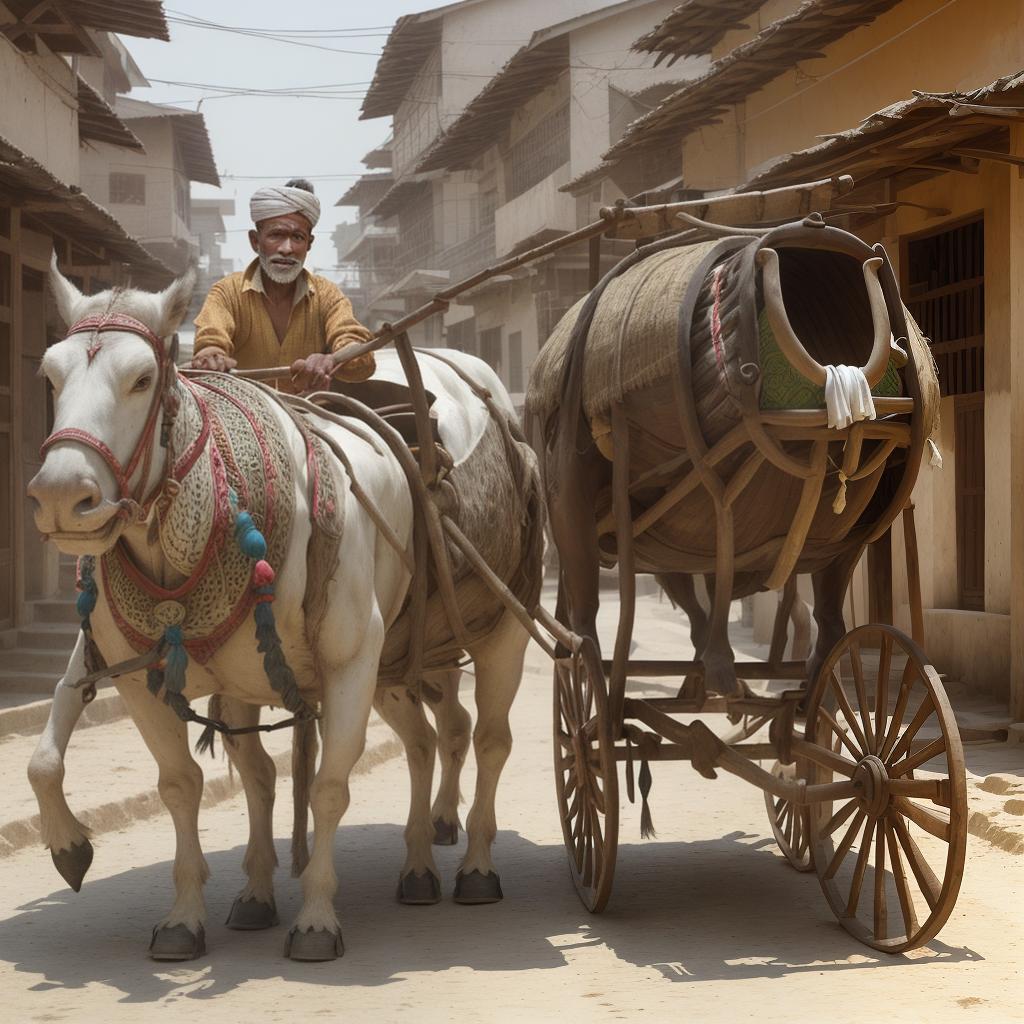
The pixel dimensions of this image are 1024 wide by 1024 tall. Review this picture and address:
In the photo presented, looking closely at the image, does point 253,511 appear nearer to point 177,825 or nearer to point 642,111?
point 177,825

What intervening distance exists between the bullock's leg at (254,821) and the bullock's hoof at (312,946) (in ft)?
1.93

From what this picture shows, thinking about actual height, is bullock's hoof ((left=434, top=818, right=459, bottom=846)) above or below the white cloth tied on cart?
below

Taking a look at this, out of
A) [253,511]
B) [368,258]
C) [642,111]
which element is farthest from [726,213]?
[368,258]

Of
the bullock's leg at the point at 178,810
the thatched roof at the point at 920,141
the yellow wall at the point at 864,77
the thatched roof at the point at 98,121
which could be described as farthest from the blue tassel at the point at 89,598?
the thatched roof at the point at 98,121

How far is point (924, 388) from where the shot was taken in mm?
5273

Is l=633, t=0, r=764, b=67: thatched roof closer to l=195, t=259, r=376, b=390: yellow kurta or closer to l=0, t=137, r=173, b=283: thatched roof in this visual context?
l=0, t=137, r=173, b=283: thatched roof

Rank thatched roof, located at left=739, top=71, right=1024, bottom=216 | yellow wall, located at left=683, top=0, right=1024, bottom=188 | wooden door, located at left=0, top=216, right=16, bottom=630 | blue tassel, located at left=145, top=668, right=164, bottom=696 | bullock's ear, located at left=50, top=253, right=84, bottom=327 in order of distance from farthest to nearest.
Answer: wooden door, located at left=0, top=216, right=16, bottom=630
yellow wall, located at left=683, top=0, right=1024, bottom=188
thatched roof, located at left=739, top=71, right=1024, bottom=216
blue tassel, located at left=145, top=668, right=164, bottom=696
bullock's ear, located at left=50, top=253, right=84, bottom=327

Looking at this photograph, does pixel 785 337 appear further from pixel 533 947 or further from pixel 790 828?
pixel 790 828

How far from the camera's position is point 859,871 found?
552 centimetres

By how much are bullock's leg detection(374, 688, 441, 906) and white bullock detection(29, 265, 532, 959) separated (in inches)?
0.4

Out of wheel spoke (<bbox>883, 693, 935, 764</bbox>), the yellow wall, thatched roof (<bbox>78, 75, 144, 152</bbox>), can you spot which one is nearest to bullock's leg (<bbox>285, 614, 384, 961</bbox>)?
wheel spoke (<bbox>883, 693, 935, 764</bbox>)

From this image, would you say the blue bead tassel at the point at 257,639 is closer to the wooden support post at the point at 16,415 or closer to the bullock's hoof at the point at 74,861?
the bullock's hoof at the point at 74,861

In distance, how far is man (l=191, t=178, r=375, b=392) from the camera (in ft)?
21.9

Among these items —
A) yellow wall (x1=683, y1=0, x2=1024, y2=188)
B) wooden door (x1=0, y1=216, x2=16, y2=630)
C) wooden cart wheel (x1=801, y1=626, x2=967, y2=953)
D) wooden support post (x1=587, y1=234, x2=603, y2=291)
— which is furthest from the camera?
wooden door (x1=0, y1=216, x2=16, y2=630)
